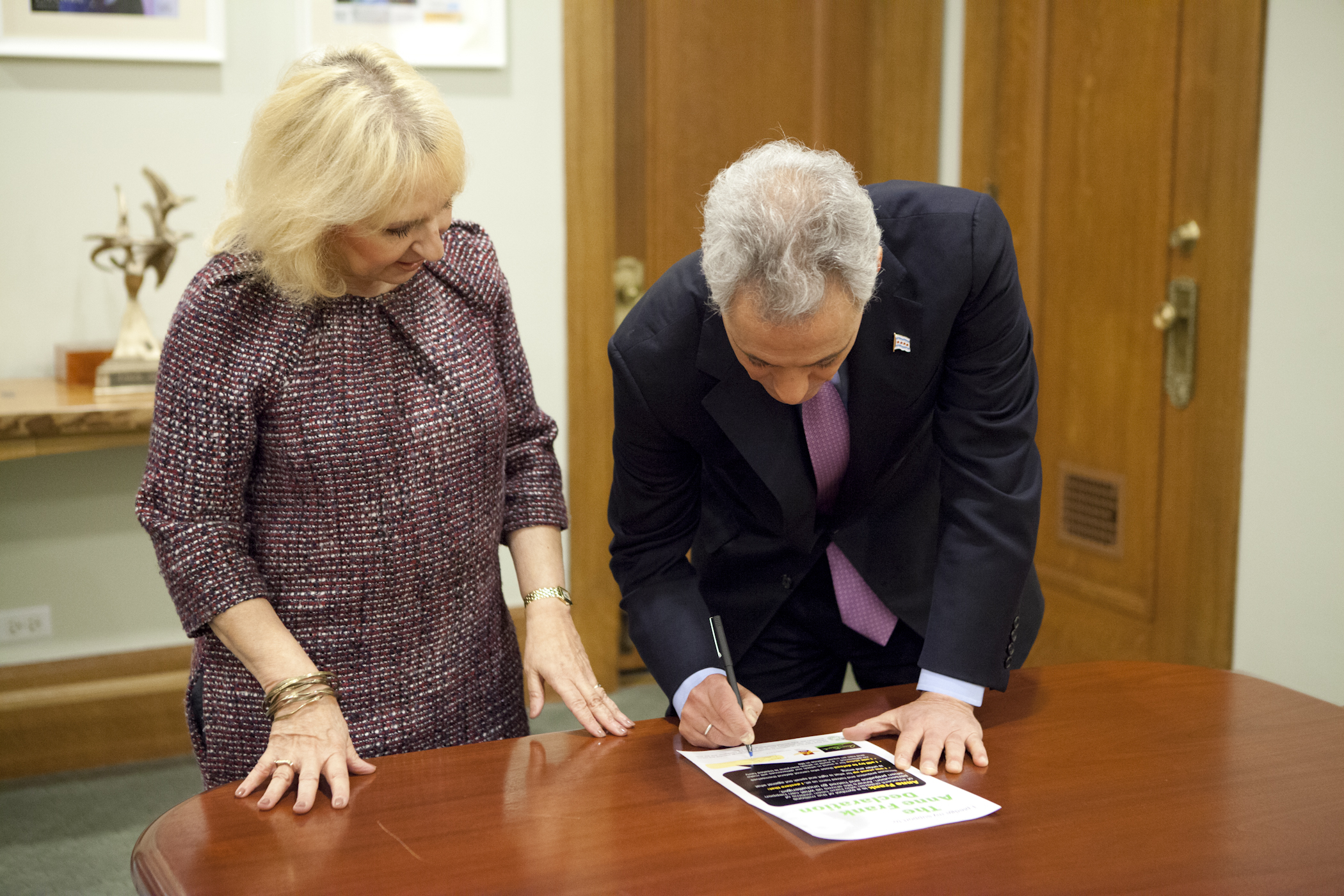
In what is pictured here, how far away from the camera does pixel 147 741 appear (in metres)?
3.27

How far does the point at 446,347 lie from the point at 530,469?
0.27 m

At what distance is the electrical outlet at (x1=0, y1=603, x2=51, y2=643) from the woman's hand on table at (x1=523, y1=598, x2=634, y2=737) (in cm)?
211

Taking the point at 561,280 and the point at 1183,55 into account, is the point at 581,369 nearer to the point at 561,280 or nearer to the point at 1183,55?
the point at 561,280

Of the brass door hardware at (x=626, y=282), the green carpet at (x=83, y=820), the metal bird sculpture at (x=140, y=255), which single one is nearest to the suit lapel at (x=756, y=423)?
the green carpet at (x=83, y=820)

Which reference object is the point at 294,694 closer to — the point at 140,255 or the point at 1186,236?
the point at 140,255

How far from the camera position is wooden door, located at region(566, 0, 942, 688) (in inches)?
141

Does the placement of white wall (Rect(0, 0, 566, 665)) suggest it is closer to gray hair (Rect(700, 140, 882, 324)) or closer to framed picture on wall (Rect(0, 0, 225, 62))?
framed picture on wall (Rect(0, 0, 225, 62))

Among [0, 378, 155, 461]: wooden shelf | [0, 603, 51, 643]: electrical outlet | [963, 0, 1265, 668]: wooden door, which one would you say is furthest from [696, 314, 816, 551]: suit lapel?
[0, 603, 51, 643]: electrical outlet

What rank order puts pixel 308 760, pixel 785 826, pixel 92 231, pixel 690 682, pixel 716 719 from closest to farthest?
pixel 785 826
pixel 308 760
pixel 716 719
pixel 690 682
pixel 92 231

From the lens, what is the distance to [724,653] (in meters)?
1.46

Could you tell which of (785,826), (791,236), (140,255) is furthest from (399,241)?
(140,255)

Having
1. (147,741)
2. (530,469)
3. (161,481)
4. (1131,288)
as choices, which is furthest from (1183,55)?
(147,741)

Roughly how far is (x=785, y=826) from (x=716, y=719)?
0.25m

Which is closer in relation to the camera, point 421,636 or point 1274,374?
point 421,636
